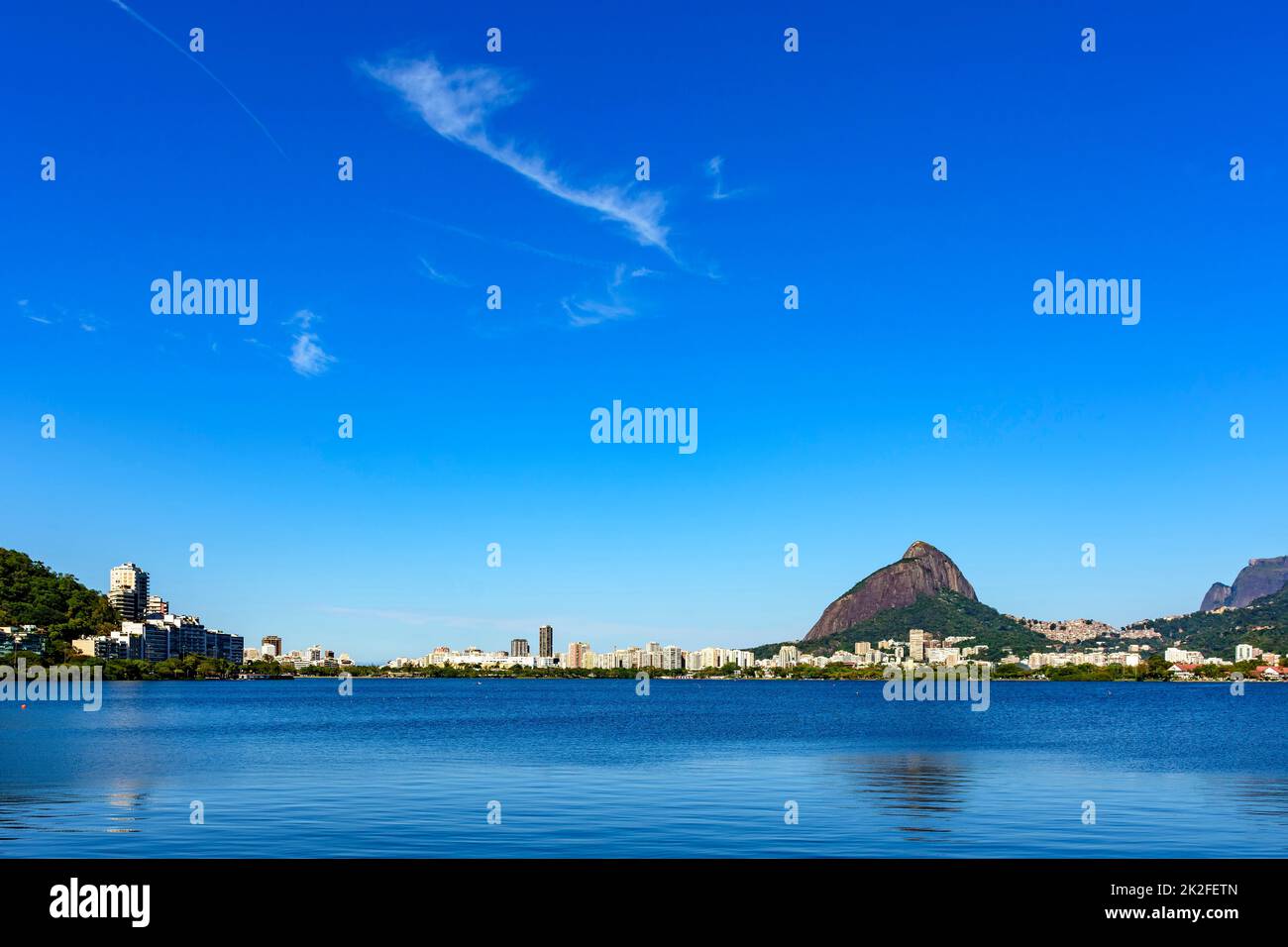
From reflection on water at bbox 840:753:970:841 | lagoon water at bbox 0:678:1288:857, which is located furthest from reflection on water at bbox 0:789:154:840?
reflection on water at bbox 840:753:970:841

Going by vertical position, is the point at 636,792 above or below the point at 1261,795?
above

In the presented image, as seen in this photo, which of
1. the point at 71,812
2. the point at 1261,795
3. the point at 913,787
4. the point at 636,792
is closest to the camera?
the point at 71,812

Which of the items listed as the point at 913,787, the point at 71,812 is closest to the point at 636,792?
the point at 913,787

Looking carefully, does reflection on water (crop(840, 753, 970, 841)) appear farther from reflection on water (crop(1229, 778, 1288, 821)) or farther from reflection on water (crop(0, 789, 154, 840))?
reflection on water (crop(0, 789, 154, 840))

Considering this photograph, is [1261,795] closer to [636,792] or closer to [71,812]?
[636,792]

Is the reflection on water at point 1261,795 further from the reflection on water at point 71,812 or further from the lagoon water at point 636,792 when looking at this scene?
the reflection on water at point 71,812

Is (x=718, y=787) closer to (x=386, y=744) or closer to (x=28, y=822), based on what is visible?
(x=28, y=822)

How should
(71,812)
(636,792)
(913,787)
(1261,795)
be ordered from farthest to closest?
(913,787), (1261,795), (636,792), (71,812)

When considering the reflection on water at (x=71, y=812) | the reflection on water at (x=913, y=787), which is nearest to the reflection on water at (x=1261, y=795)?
the reflection on water at (x=913, y=787)

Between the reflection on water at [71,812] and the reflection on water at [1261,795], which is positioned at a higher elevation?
the reflection on water at [71,812]
